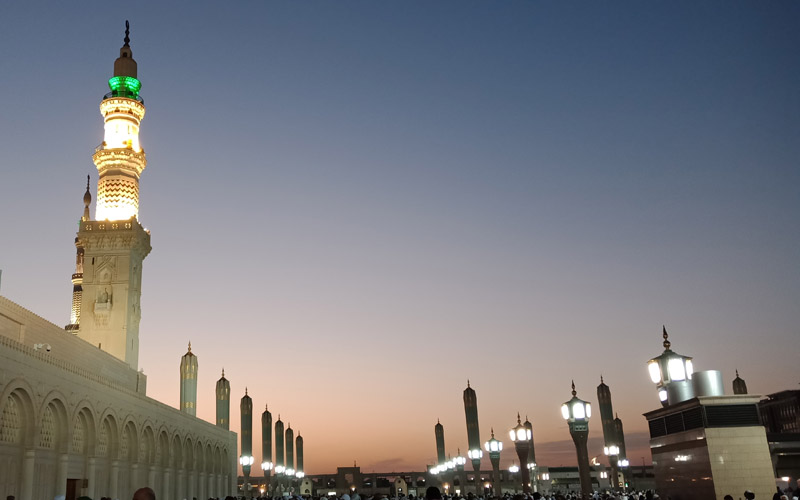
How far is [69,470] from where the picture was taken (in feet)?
109

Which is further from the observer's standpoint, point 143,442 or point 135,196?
point 135,196

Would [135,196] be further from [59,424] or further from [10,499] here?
[10,499]

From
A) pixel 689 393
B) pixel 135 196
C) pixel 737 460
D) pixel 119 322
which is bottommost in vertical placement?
pixel 737 460

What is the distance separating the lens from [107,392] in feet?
124

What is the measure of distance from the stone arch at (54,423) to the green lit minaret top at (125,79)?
1557 inches

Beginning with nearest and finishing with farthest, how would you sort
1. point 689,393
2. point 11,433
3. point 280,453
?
1. point 689,393
2. point 11,433
3. point 280,453

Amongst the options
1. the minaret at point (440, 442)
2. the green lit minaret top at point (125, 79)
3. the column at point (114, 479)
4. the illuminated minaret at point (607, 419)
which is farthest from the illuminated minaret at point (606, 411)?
the green lit minaret top at point (125, 79)

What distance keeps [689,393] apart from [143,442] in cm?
3406

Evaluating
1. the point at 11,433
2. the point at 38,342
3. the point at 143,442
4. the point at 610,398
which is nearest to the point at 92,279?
the point at 143,442

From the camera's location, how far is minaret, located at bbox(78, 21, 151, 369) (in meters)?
57.8

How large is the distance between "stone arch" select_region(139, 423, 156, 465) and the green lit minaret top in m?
32.6

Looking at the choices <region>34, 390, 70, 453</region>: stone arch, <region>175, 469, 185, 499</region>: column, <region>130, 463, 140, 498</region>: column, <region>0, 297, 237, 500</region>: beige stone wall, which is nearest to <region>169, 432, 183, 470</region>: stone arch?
<region>0, 297, 237, 500</region>: beige stone wall

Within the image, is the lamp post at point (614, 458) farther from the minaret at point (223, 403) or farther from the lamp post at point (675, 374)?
the lamp post at point (675, 374)

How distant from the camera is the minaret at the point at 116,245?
57.8 m
